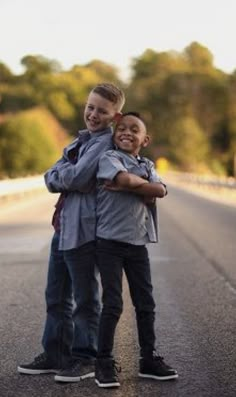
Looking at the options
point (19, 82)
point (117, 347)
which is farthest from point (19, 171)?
point (19, 82)

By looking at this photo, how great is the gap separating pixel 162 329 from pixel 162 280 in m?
2.74

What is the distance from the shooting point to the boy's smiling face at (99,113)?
4.55m

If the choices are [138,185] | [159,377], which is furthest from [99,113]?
[159,377]

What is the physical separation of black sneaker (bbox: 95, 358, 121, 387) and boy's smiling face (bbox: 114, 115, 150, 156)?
126cm

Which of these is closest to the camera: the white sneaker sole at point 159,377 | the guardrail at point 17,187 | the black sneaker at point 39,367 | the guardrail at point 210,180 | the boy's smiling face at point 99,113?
the boy's smiling face at point 99,113

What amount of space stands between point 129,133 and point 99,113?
0.76ft

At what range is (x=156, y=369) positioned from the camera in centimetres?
470

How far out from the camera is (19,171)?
5950 cm

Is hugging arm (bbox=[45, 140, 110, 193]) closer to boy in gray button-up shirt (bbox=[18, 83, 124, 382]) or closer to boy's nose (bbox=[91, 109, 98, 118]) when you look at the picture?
boy in gray button-up shirt (bbox=[18, 83, 124, 382])

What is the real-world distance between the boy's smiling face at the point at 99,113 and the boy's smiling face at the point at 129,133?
84 mm

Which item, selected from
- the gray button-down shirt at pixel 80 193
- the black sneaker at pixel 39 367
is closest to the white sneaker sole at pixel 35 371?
the black sneaker at pixel 39 367

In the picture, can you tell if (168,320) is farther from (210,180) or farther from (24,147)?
(24,147)

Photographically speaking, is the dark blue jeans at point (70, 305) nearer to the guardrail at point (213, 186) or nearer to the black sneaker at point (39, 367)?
the black sneaker at point (39, 367)

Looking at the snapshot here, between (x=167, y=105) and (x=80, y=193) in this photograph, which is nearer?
(x=80, y=193)
